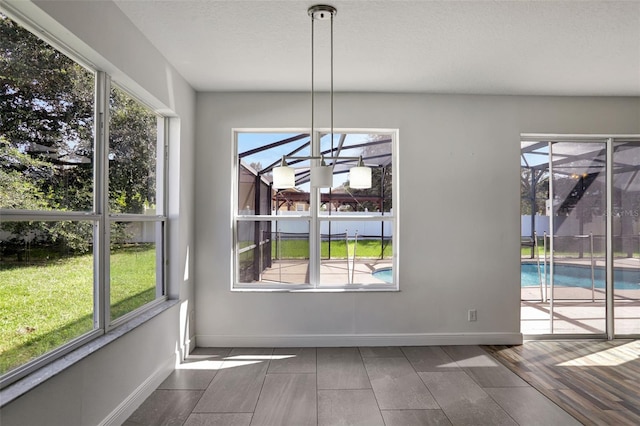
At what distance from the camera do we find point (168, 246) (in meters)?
3.67

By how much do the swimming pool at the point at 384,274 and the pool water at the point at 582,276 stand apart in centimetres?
144

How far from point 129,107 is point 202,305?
82.3 inches

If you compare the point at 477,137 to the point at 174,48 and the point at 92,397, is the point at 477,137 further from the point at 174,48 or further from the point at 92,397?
the point at 92,397

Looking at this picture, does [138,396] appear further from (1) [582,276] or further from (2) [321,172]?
(1) [582,276]

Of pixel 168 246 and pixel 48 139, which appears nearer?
pixel 48 139

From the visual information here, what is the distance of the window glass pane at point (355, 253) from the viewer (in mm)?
4312

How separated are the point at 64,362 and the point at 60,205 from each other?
0.81m

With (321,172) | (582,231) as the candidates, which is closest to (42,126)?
(321,172)

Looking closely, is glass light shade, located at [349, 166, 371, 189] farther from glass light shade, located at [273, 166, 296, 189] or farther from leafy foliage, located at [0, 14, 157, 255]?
leafy foliage, located at [0, 14, 157, 255]

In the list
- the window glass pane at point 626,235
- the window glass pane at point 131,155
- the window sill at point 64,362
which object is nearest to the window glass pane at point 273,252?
the window glass pane at point 131,155

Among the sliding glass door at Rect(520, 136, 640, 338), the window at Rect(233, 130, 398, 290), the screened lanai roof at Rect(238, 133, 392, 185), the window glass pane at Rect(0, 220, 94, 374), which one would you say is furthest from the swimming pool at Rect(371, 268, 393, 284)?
the window glass pane at Rect(0, 220, 94, 374)

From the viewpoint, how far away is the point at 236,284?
14.0 ft

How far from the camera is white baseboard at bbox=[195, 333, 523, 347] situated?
4.12 meters

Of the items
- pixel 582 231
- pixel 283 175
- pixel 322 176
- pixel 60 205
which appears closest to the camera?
pixel 60 205
